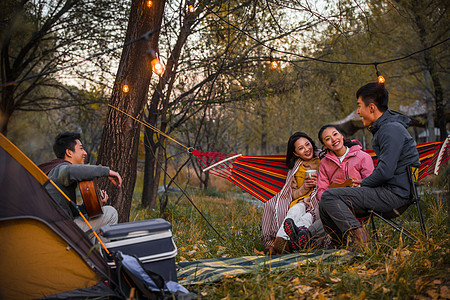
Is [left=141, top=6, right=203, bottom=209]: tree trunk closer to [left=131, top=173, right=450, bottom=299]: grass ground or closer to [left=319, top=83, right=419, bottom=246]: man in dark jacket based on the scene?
[left=319, top=83, right=419, bottom=246]: man in dark jacket

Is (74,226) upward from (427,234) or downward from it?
upward

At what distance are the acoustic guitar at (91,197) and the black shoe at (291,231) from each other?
1.30 m

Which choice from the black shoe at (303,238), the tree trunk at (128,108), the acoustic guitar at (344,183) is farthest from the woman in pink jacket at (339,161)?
the tree trunk at (128,108)

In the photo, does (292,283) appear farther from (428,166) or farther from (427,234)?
(428,166)

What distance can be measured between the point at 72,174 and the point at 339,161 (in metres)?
1.94

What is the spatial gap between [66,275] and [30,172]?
0.51 m

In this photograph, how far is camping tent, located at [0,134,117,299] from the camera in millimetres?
1696

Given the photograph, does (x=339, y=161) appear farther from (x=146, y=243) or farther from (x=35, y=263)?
(x=35, y=263)

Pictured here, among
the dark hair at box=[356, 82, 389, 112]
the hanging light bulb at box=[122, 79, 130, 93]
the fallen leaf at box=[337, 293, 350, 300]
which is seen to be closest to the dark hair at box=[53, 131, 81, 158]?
the hanging light bulb at box=[122, 79, 130, 93]

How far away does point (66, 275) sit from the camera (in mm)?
1787

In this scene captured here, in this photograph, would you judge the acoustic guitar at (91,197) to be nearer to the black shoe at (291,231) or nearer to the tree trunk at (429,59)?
the black shoe at (291,231)

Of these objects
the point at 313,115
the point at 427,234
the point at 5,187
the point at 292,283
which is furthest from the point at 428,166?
the point at 313,115

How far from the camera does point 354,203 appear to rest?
2490 millimetres

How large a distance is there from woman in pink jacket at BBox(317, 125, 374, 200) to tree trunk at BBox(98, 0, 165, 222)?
1629 millimetres
